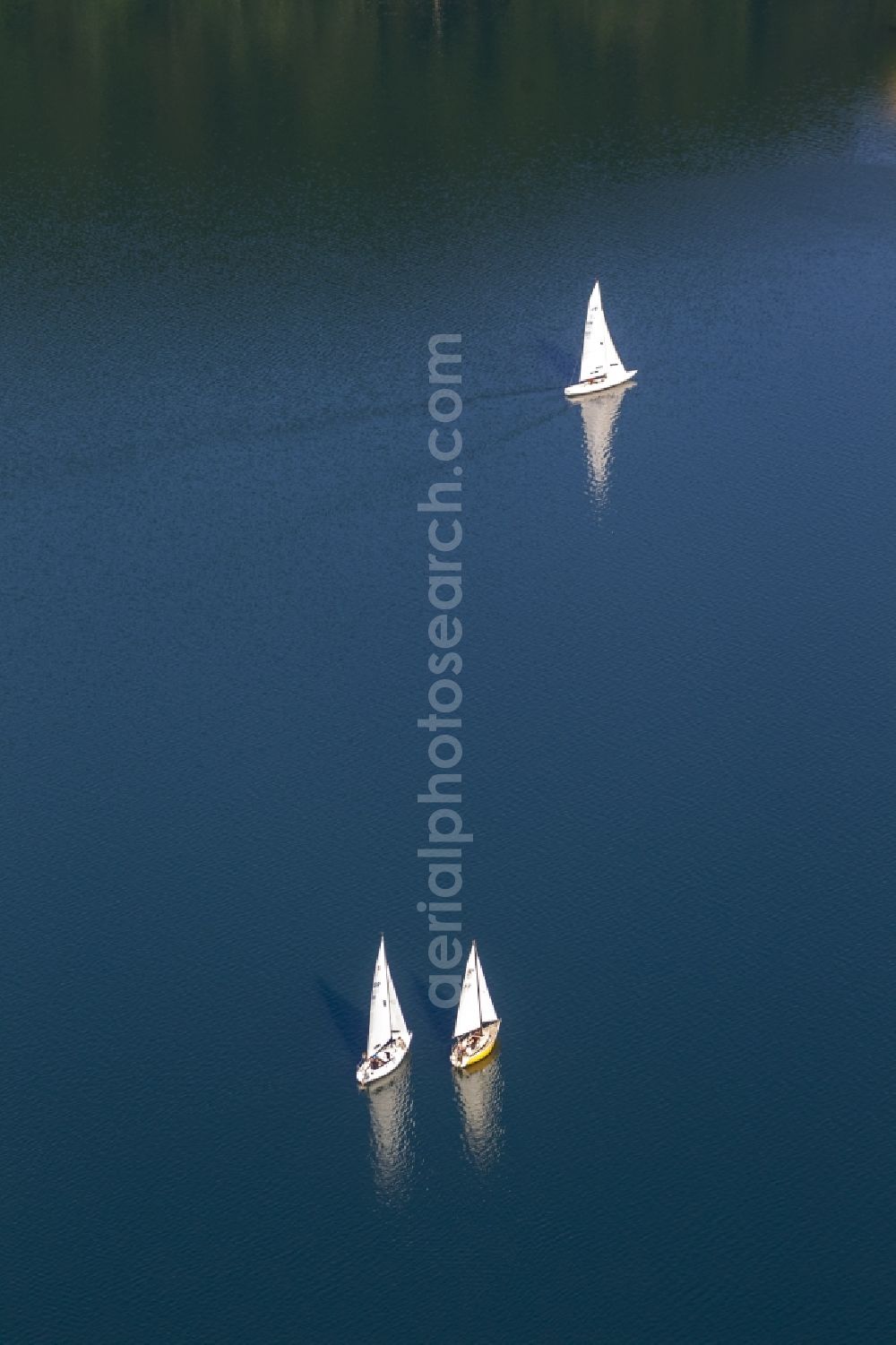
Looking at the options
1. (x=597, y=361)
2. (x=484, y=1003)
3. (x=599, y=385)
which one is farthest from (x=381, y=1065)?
(x=597, y=361)

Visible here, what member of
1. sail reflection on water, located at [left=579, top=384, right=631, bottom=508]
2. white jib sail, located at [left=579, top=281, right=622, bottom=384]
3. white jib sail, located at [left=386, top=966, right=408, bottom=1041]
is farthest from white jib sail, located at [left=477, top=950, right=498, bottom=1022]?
white jib sail, located at [left=579, top=281, right=622, bottom=384]

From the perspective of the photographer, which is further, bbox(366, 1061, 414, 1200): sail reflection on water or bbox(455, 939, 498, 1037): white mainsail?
bbox(455, 939, 498, 1037): white mainsail

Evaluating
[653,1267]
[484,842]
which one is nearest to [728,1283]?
[653,1267]

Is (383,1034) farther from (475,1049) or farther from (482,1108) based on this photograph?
(482,1108)

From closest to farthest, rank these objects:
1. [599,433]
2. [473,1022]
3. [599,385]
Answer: [473,1022] < [599,433] < [599,385]

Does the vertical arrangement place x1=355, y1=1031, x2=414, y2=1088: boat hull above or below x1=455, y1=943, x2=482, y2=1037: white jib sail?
below

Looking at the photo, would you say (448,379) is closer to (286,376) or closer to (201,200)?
(286,376)

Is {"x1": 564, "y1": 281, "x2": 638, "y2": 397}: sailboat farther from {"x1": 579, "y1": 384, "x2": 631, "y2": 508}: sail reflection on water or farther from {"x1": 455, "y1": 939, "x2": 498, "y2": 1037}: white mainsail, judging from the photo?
{"x1": 455, "y1": 939, "x2": 498, "y2": 1037}: white mainsail
